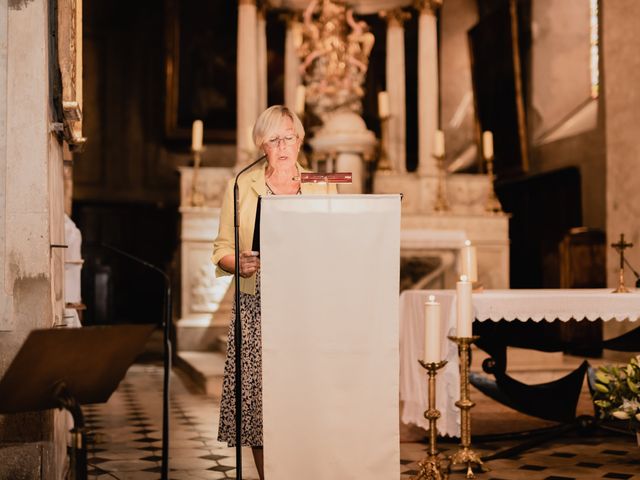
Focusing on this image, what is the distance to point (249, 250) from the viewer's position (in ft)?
12.5

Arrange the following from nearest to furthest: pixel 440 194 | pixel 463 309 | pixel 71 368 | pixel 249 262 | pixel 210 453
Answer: pixel 71 368 → pixel 249 262 → pixel 463 309 → pixel 210 453 → pixel 440 194

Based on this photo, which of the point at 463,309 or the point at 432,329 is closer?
the point at 432,329

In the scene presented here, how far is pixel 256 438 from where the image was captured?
3770mm

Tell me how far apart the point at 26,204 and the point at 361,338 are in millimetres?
1518

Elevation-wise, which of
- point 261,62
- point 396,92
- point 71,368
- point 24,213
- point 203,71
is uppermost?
point 203,71

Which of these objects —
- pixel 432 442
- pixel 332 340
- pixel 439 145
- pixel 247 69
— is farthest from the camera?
pixel 247 69

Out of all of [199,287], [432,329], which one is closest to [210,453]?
[432,329]

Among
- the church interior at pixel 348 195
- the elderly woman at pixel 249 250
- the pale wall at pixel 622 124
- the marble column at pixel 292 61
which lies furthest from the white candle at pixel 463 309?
the marble column at pixel 292 61

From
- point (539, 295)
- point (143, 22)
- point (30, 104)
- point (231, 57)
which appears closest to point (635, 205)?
point (539, 295)

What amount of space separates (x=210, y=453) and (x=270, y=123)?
2.62 m

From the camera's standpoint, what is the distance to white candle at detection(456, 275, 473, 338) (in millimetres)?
4391

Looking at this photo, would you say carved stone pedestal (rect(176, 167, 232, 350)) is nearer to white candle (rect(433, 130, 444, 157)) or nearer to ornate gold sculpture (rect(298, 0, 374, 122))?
ornate gold sculpture (rect(298, 0, 374, 122))

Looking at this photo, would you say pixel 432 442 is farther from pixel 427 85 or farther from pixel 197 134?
pixel 427 85

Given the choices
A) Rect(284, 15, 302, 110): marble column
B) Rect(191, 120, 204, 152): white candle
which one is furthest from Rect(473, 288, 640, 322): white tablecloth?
Rect(284, 15, 302, 110): marble column
